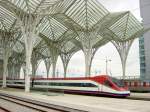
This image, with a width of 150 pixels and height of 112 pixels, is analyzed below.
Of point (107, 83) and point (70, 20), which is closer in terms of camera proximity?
point (107, 83)

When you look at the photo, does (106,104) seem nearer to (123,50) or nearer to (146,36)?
(123,50)

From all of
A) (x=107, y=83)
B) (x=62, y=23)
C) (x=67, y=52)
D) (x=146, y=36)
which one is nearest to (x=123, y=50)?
(x=62, y=23)

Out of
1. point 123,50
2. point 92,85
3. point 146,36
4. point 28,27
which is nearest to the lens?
point 92,85

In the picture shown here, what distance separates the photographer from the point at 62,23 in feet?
193

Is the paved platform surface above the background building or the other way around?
the other way around

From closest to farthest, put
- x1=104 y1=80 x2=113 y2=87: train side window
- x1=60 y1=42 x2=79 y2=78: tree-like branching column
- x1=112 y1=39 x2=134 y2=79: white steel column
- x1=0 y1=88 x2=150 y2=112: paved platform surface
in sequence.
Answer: x1=0 y1=88 x2=150 y2=112: paved platform surface → x1=104 y1=80 x2=113 y2=87: train side window → x1=112 y1=39 x2=134 y2=79: white steel column → x1=60 y1=42 x2=79 y2=78: tree-like branching column

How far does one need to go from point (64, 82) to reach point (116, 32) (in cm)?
2792

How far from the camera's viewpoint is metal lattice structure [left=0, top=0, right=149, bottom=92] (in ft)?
139

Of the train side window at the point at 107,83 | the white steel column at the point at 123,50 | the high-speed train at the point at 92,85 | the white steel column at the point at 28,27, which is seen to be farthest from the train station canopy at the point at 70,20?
the train side window at the point at 107,83

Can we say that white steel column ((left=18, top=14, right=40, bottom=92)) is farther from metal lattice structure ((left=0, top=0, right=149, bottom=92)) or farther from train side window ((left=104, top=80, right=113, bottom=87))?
train side window ((left=104, top=80, right=113, bottom=87))

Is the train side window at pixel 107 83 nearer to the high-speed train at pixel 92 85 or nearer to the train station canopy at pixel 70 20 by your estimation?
the high-speed train at pixel 92 85

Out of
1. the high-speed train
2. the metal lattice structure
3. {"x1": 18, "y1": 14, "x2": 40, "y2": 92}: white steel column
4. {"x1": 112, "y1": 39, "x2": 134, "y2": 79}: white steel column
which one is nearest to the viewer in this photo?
the high-speed train

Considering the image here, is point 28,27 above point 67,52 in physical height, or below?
above

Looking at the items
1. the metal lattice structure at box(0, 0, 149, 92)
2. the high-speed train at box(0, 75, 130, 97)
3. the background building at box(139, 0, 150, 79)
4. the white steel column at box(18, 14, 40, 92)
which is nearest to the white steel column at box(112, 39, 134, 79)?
the metal lattice structure at box(0, 0, 149, 92)
